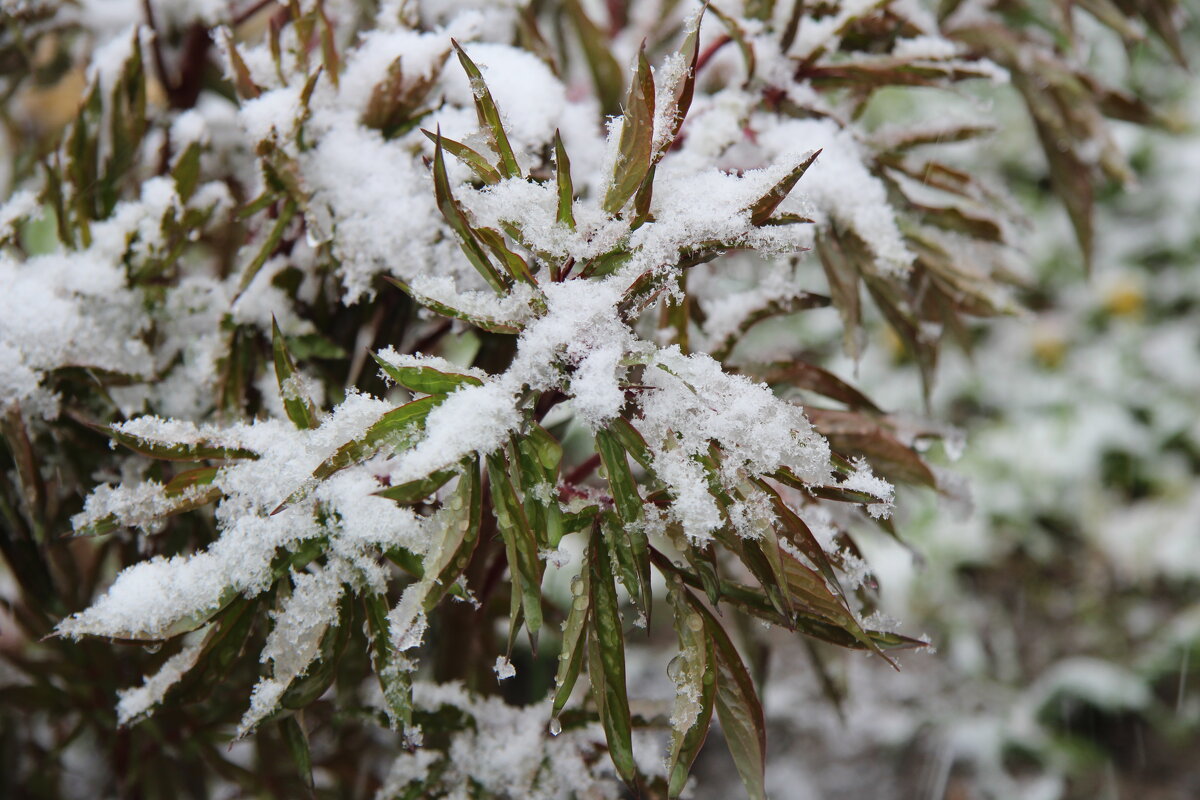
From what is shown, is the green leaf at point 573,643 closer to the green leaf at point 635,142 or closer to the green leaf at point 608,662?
the green leaf at point 608,662

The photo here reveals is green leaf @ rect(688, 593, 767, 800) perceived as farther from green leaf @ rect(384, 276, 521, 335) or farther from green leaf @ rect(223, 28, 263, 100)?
green leaf @ rect(223, 28, 263, 100)

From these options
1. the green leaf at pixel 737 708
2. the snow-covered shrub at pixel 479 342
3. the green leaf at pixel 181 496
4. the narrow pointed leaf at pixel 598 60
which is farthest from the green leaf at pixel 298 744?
the narrow pointed leaf at pixel 598 60

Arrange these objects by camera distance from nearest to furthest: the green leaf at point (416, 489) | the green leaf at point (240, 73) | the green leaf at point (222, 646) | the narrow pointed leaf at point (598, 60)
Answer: the green leaf at point (416, 489)
the green leaf at point (222, 646)
the green leaf at point (240, 73)
the narrow pointed leaf at point (598, 60)

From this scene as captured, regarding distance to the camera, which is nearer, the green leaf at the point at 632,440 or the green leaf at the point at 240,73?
the green leaf at the point at 632,440

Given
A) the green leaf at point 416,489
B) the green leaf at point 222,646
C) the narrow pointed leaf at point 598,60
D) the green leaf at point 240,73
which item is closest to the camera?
the green leaf at point 416,489

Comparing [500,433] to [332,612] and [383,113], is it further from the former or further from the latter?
[383,113]

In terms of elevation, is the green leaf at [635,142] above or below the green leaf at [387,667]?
above

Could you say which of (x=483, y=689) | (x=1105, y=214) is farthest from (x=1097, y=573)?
(x=483, y=689)

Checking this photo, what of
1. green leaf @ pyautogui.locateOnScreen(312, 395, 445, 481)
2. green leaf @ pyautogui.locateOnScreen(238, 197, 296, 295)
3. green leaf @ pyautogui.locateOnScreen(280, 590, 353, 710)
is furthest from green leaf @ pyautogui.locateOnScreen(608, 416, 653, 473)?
green leaf @ pyautogui.locateOnScreen(238, 197, 296, 295)
